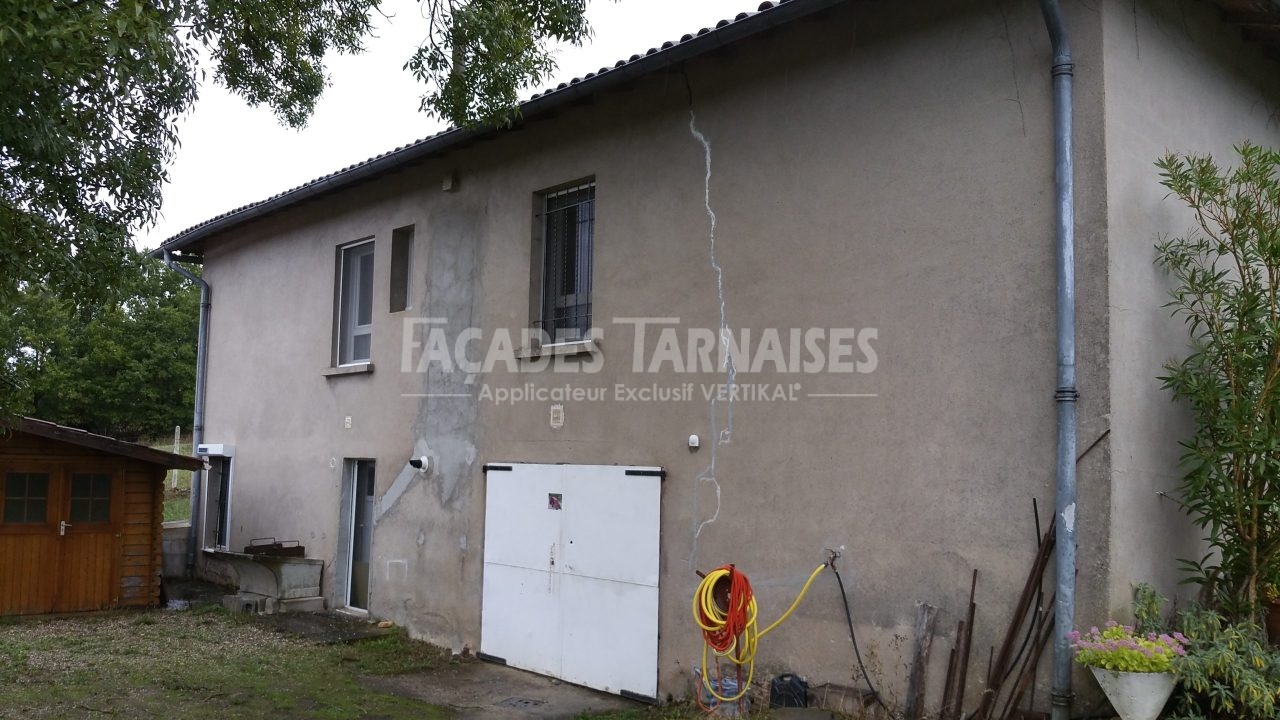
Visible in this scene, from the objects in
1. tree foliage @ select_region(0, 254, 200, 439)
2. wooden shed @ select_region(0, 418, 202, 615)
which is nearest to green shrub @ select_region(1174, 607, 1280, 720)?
wooden shed @ select_region(0, 418, 202, 615)

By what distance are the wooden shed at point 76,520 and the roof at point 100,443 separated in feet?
0.04

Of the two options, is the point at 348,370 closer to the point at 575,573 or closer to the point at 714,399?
the point at 575,573

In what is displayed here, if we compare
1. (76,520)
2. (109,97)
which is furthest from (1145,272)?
(76,520)

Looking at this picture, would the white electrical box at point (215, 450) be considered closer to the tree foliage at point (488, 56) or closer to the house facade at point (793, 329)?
the house facade at point (793, 329)

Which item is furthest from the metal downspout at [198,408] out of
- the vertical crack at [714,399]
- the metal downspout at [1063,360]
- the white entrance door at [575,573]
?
the metal downspout at [1063,360]

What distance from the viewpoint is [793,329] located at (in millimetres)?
6773

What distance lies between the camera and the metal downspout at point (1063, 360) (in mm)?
5133

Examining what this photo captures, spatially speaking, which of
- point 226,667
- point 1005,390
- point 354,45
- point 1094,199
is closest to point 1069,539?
point 1005,390

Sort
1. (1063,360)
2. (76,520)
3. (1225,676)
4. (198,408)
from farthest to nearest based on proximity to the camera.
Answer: (198,408), (76,520), (1063,360), (1225,676)

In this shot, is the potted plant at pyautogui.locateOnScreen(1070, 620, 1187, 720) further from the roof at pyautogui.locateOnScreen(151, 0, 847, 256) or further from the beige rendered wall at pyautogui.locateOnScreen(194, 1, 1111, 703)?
the roof at pyautogui.locateOnScreen(151, 0, 847, 256)

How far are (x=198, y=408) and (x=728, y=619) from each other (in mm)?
10889

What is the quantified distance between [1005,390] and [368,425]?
7502mm

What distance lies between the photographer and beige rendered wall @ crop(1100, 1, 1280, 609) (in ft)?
17.6

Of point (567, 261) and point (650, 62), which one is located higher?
point (650, 62)
